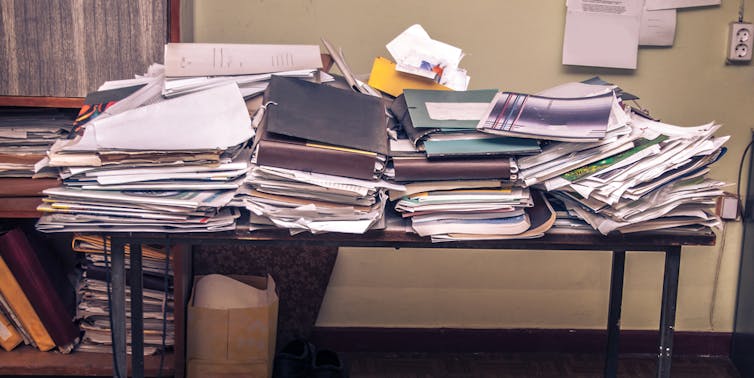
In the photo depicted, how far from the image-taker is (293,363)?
2252 millimetres

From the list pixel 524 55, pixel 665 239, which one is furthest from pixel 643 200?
pixel 524 55

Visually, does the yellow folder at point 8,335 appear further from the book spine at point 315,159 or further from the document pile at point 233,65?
the book spine at point 315,159

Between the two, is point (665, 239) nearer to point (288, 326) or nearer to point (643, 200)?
point (643, 200)

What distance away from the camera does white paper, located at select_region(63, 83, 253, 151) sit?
1.41m

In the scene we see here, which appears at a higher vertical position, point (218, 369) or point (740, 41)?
point (740, 41)

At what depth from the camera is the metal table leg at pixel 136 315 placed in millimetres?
1574

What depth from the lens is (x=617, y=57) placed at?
2422mm

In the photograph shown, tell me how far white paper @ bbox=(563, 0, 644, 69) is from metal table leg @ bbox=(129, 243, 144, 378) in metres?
1.46

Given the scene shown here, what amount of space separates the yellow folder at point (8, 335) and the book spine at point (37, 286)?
10 centimetres

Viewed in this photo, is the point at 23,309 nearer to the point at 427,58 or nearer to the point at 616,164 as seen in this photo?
the point at 427,58

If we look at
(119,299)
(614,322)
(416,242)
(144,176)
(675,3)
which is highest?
(675,3)

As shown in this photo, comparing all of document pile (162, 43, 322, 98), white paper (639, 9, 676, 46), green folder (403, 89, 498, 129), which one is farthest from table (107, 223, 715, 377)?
white paper (639, 9, 676, 46)

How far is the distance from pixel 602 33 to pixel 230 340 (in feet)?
4.75

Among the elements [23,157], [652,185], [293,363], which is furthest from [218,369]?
[652,185]
